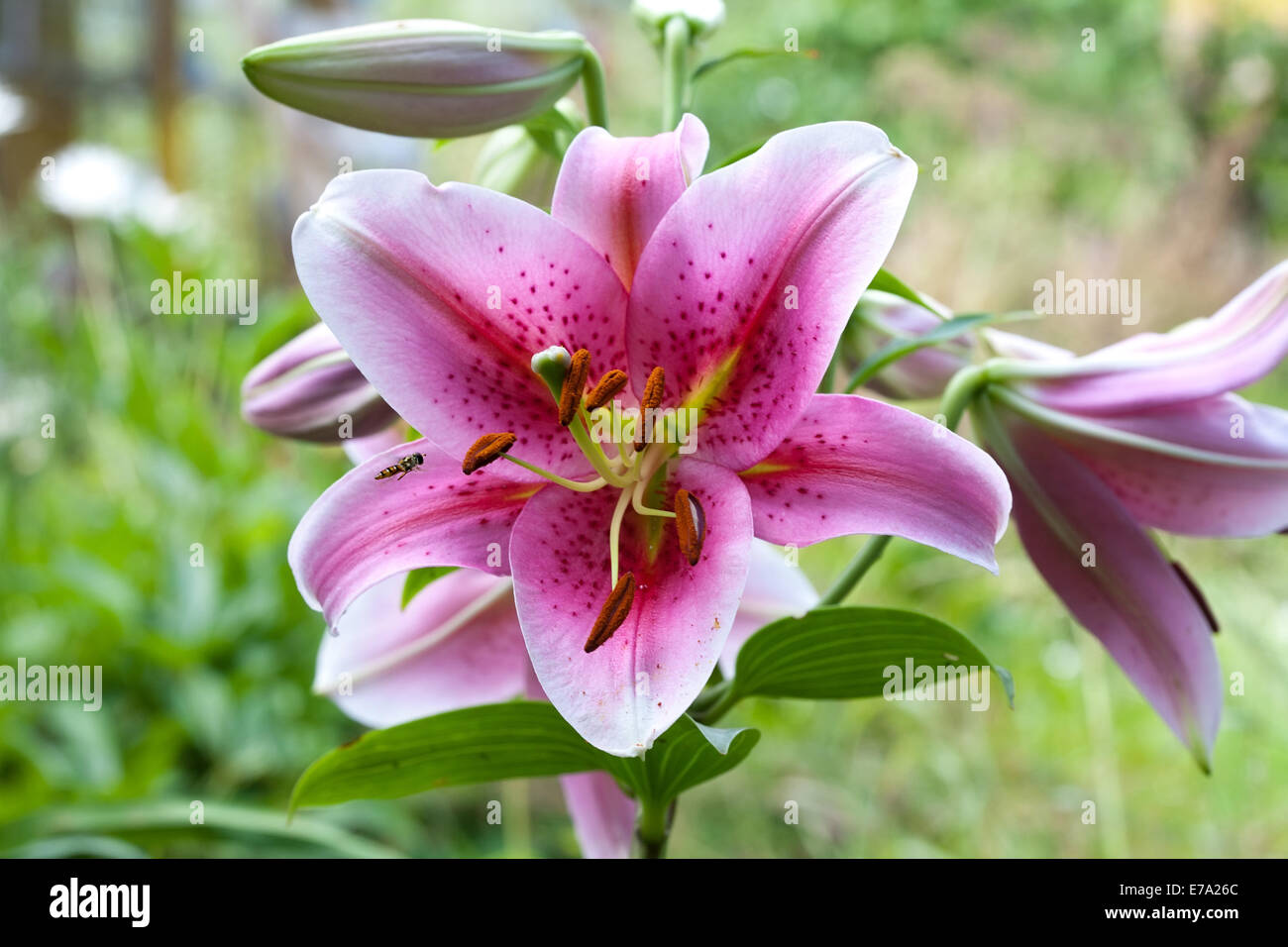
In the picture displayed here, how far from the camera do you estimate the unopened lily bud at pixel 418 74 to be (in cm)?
36

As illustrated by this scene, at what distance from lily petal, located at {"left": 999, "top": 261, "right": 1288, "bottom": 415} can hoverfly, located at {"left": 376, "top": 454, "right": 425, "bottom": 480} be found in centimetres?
22

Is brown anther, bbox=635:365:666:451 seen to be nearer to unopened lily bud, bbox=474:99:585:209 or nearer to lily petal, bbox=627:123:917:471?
lily petal, bbox=627:123:917:471

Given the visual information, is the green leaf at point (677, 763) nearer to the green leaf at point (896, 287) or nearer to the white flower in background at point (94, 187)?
the green leaf at point (896, 287)

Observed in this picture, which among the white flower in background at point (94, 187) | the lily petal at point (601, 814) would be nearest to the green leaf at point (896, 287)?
the lily petal at point (601, 814)

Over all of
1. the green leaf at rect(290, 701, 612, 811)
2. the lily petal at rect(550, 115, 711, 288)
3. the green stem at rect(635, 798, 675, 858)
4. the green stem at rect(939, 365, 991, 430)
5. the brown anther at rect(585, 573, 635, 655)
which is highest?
the lily petal at rect(550, 115, 711, 288)

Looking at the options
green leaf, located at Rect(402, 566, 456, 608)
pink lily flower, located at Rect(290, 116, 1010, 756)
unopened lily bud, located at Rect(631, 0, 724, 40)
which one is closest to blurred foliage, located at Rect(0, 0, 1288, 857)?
unopened lily bud, located at Rect(631, 0, 724, 40)

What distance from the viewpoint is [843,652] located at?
0.38 meters

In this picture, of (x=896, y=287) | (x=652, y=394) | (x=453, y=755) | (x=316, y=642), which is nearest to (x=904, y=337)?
(x=896, y=287)

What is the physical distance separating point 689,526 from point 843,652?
94 mm

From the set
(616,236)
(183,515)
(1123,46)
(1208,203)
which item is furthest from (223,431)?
(1123,46)

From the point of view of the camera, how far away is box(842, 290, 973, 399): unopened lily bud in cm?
42
